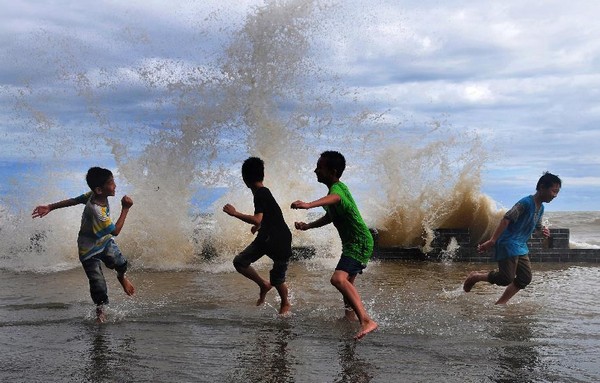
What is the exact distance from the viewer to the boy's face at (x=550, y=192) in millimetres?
6645

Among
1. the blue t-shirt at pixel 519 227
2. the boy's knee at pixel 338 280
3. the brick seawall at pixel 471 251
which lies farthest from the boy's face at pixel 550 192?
the brick seawall at pixel 471 251

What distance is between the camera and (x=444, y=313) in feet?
21.5

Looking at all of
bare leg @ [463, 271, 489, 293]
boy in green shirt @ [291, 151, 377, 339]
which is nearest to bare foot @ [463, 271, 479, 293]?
bare leg @ [463, 271, 489, 293]

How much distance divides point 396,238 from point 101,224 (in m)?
9.52

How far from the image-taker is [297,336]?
5.28 metres

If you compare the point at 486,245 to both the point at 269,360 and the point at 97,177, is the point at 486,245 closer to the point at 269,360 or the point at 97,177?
the point at 269,360

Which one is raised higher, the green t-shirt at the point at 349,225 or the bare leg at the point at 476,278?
the green t-shirt at the point at 349,225

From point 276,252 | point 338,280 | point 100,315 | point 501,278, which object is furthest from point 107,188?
point 501,278

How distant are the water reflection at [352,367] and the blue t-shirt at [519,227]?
2776 mm

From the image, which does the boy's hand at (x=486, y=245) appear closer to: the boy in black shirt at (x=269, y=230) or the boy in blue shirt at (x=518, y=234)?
the boy in blue shirt at (x=518, y=234)

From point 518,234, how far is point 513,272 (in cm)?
44

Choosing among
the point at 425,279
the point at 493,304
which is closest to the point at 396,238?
the point at 425,279

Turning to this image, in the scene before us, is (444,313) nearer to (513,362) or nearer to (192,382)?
(513,362)

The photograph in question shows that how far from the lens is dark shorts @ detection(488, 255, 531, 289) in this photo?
685 centimetres
